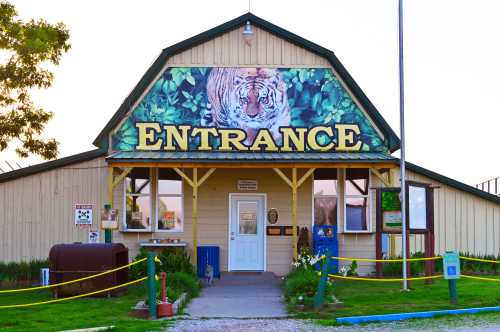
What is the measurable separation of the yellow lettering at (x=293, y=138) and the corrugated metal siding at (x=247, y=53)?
183cm

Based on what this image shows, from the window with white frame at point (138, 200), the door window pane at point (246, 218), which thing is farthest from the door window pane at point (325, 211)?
the window with white frame at point (138, 200)

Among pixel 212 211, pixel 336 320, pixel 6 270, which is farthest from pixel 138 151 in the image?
pixel 336 320

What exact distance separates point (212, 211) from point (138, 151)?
2.61 metres

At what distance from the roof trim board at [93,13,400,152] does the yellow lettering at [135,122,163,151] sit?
63 cm

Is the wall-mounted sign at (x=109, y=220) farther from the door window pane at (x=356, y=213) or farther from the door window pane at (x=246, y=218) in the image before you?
the door window pane at (x=356, y=213)

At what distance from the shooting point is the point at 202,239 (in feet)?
73.3

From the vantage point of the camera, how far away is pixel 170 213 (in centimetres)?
2236

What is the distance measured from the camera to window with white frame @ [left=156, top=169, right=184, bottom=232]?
Answer: 22266 millimetres

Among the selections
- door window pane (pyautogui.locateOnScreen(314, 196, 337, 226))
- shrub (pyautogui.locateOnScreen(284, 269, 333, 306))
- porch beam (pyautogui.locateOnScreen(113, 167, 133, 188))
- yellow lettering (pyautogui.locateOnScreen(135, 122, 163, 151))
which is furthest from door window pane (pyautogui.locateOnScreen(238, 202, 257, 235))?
shrub (pyautogui.locateOnScreen(284, 269, 333, 306))

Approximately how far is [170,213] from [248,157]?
119 inches

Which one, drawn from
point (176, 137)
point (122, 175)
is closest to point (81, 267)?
point (122, 175)

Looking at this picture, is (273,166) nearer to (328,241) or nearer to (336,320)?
(328,241)

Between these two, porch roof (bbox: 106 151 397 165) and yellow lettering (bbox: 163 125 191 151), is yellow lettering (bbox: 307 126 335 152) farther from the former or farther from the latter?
yellow lettering (bbox: 163 125 191 151)

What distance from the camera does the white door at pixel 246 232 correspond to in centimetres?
2231
